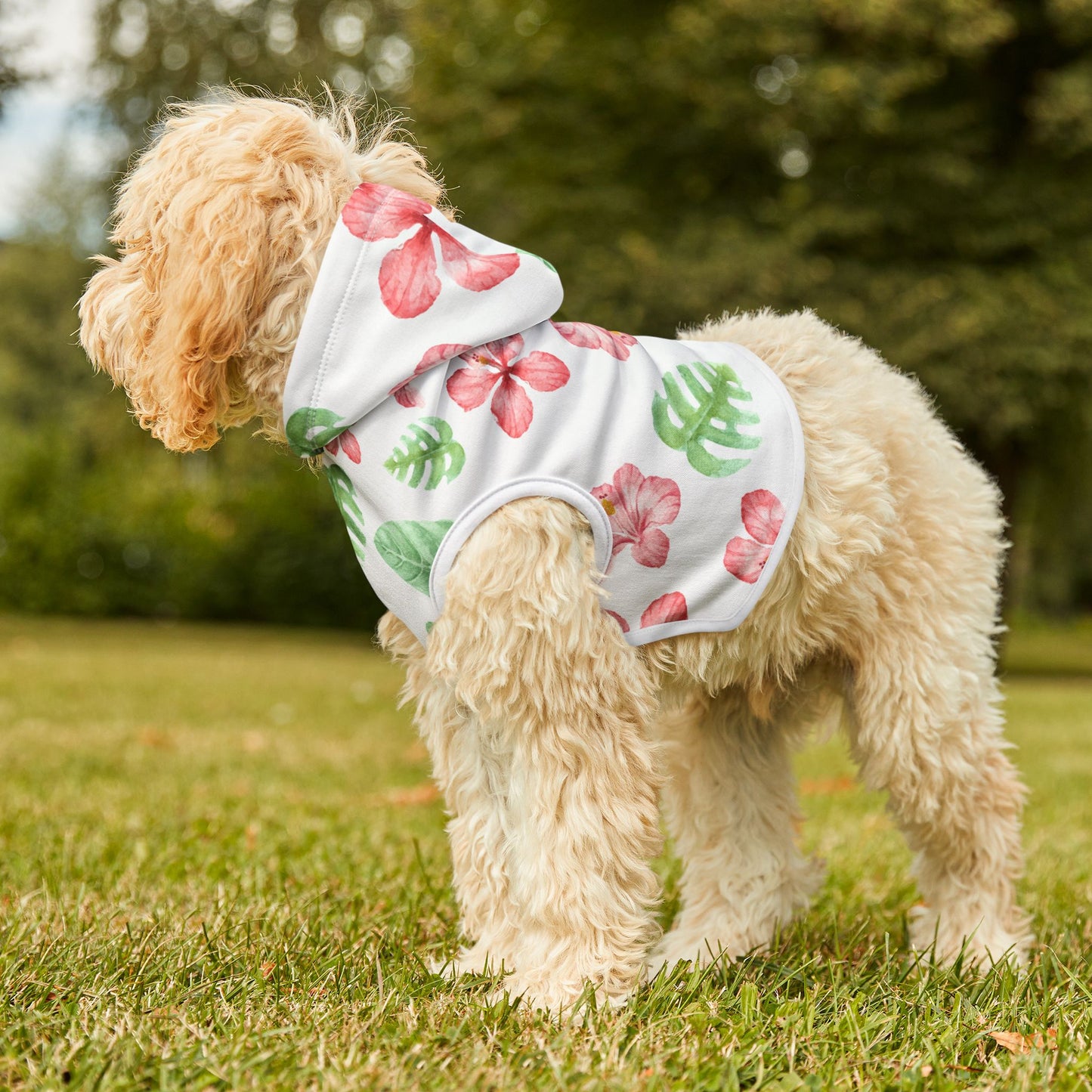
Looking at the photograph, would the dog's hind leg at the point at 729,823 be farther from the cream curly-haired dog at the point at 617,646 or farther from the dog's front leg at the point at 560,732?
the dog's front leg at the point at 560,732

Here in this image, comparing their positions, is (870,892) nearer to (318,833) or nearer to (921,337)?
(318,833)

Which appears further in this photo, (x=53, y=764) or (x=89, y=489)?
(x=89, y=489)

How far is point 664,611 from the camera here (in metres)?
2.65

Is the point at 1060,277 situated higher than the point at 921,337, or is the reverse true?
the point at 1060,277

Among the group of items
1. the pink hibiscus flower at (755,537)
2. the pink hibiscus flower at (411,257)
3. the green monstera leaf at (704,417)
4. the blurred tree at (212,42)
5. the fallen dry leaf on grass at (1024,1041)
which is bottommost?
the fallen dry leaf on grass at (1024,1041)

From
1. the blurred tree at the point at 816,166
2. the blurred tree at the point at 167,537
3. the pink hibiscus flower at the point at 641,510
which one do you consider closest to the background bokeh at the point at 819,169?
the blurred tree at the point at 816,166

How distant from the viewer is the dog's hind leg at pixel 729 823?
3307 mm

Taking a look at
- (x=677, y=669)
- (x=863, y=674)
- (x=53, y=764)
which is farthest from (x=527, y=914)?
(x=53, y=764)

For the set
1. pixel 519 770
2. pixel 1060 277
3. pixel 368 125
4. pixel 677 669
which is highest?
pixel 1060 277

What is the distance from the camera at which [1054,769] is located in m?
7.80

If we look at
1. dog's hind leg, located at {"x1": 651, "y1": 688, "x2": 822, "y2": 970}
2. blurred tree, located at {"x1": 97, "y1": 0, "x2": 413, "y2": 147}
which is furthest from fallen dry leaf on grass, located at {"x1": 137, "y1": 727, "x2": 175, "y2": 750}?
blurred tree, located at {"x1": 97, "y1": 0, "x2": 413, "y2": 147}

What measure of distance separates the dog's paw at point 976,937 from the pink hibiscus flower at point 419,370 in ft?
6.43

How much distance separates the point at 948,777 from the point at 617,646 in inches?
42.6

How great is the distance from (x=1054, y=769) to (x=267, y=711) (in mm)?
5836
